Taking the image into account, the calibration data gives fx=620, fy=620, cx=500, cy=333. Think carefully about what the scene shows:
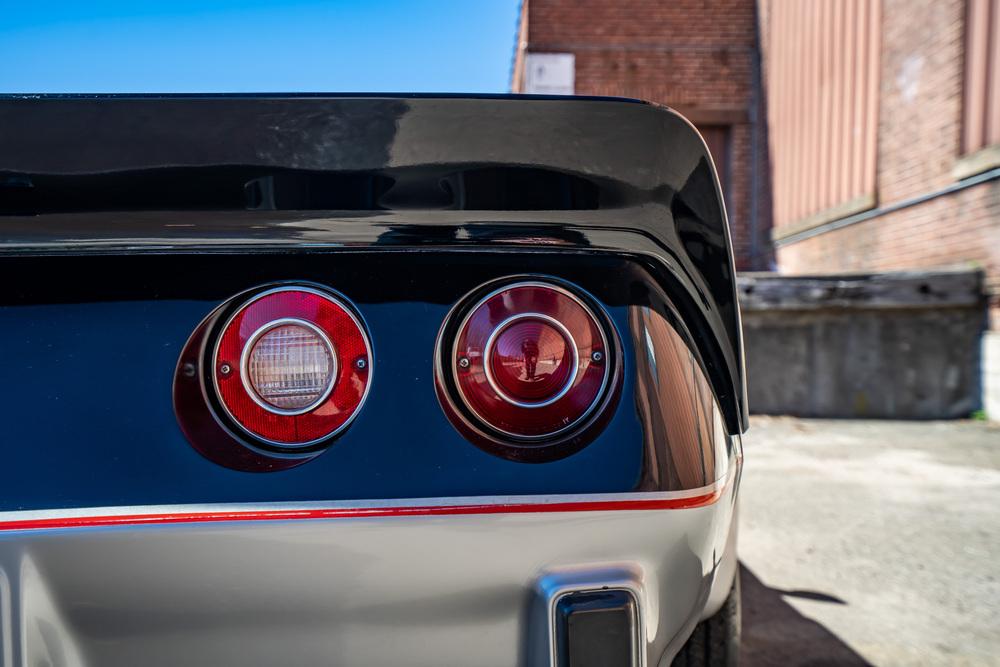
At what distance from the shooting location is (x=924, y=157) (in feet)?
18.7

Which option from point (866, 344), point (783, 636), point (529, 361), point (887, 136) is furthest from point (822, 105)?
point (529, 361)

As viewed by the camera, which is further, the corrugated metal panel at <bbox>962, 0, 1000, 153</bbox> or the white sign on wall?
the white sign on wall

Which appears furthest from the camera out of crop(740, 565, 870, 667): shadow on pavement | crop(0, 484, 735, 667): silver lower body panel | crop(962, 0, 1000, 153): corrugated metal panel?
crop(962, 0, 1000, 153): corrugated metal panel

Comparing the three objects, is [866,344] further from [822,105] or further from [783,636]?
[783,636]

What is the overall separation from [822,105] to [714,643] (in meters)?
8.11

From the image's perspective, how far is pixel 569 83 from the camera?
8961 mm

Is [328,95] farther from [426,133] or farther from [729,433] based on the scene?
[729,433]

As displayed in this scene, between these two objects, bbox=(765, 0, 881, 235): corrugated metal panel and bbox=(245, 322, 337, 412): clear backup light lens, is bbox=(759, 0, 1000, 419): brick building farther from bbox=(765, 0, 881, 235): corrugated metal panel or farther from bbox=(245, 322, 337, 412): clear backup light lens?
bbox=(245, 322, 337, 412): clear backup light lens

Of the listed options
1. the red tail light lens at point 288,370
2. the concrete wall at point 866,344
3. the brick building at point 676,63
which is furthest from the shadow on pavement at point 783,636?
the brick building at point 676,63

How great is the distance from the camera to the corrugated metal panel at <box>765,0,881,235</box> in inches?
265

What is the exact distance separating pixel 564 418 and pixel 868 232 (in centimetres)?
718

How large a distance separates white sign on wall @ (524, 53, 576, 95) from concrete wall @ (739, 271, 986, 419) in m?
4.97

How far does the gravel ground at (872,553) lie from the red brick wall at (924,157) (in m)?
1.90

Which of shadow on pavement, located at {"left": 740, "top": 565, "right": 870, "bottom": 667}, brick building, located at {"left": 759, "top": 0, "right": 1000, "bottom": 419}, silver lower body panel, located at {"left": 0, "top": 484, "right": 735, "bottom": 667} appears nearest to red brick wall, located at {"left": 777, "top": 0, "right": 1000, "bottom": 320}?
brick building, located at {"left": 759, "top": 0, "right": 1000, "bottom": 419}
